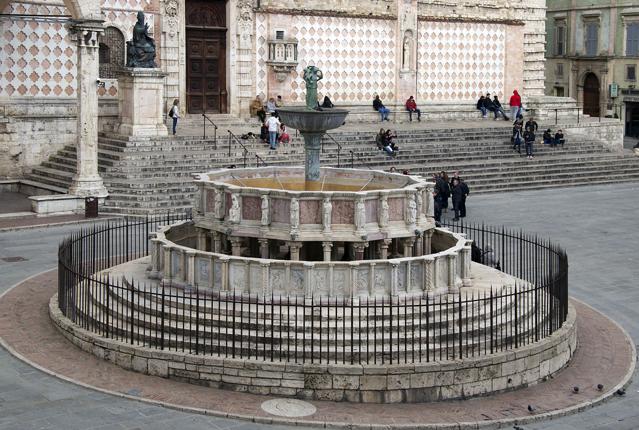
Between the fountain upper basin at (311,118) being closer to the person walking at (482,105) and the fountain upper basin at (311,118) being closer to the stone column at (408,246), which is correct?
the stone column at (408,246)

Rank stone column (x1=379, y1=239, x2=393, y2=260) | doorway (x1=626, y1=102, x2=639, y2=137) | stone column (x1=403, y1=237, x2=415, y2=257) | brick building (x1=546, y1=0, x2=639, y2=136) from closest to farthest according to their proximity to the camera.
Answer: stone column (x1=379, y1=239, x2=393, y2=260), stone column (x1=403, y1=237, x2=415, y2=257), brick building (x1=546, y1=0, x2=639, y2=136), doorway (x1=626, y1=102, x2=639, y2=137)

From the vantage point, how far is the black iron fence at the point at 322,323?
1426 cm

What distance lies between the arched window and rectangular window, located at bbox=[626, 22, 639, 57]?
32797 mm

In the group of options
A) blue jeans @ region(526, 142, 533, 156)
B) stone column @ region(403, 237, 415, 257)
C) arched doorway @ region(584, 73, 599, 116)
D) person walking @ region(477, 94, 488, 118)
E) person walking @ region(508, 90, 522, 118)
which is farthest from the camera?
arched doorway @ region(584, 73, 599, 116)

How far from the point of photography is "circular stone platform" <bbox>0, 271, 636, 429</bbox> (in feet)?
43.2

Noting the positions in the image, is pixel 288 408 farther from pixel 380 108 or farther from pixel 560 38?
pixel 560 38

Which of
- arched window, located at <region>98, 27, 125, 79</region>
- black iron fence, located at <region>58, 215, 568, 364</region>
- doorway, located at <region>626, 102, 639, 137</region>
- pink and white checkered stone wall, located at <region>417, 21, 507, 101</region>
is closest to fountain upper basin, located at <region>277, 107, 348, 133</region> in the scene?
black iron fence, located at <region>58, 215, 568, 364</region>

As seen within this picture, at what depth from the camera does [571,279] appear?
20953 mm

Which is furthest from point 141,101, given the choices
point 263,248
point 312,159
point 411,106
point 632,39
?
point 632,39

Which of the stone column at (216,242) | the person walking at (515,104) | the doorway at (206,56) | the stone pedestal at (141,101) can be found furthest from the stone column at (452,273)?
the person walking at (515,104)

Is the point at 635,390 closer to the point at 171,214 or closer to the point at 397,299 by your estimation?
the point at 397,299

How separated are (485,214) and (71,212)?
37.2 feet

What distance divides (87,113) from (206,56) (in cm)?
894

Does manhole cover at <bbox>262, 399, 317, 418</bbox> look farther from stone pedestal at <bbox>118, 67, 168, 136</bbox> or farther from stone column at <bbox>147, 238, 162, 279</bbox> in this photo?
stone pedestal at <bbox>118, 67, 168, 136</bbox>
